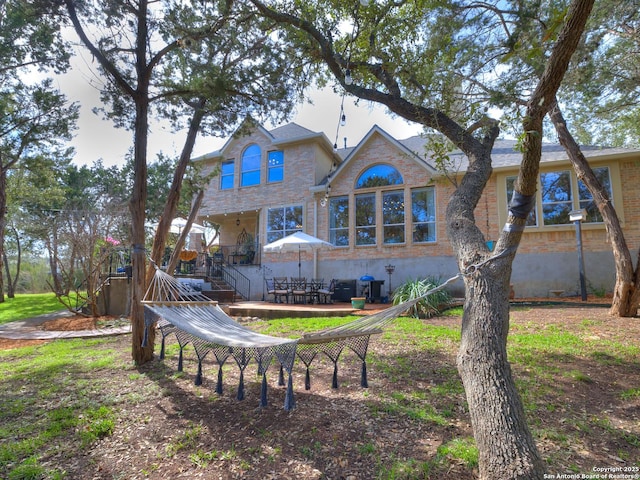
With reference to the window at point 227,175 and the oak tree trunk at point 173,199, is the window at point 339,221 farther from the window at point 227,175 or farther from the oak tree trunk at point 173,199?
the oak tree trunk at point 173,199

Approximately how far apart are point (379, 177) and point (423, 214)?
189 cm

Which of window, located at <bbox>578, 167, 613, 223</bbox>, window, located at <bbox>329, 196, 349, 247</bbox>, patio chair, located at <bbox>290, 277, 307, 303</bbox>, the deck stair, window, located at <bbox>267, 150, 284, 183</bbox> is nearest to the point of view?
window, located at <bbox>578, 167, 613, 223</bbox>

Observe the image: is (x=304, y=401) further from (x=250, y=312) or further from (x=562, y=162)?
(x=562, y=162)

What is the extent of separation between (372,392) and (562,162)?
9303mm

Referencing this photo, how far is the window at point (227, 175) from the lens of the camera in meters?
13.9

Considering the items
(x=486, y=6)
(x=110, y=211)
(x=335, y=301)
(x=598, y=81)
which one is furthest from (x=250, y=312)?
(x=598, y=81)

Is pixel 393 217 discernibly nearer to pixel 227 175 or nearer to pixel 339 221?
pixel 339 221

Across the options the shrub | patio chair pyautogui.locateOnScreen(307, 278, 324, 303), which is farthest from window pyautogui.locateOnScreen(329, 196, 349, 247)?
the shrub

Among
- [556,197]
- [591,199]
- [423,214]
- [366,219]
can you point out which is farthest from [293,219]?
[591,199]

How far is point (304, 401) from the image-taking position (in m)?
3.38

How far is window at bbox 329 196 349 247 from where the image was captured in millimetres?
11734

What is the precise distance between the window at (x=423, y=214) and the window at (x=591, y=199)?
3888mm

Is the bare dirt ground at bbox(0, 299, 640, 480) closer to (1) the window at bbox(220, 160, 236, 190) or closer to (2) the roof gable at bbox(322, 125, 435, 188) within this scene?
(2) the roof gable at bbox(322, 125, 435, 188)

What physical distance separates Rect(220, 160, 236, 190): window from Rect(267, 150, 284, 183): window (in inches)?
65.4
